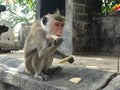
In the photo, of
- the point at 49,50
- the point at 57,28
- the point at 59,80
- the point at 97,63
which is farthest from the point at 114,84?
the point at 97,63

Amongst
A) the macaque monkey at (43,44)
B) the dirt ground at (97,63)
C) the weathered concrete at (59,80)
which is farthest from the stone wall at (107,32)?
the macaque monkey at (43,44)

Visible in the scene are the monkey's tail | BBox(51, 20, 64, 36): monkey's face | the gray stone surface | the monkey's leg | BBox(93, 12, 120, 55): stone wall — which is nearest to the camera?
the gray stone surface

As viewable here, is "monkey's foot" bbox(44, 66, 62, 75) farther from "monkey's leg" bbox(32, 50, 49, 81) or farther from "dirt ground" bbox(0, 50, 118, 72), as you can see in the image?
"dirt ground" bbox(0, 50, 118, 72)

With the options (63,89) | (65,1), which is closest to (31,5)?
(65,1)

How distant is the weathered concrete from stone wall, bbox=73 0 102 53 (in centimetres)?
377

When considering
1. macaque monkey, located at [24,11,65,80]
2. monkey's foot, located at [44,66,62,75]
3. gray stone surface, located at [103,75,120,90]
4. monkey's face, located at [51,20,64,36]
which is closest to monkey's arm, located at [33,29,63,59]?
macaque monkey, located at [24,11,65,80]

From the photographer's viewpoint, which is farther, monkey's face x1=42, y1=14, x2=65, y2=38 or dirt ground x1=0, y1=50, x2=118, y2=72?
dirt ground x1=0, y1=50, x2=118, y2=72

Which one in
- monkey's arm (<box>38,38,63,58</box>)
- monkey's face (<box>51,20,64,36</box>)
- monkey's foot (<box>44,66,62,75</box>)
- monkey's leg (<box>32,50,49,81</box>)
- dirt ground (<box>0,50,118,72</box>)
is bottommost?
dirt ground (<box>0,50,118,72</box>)

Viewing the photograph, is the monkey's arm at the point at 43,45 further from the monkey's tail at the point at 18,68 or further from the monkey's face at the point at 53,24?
→ the monkey's tail at the point at 18,68

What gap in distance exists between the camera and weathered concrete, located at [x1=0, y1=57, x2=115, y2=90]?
12.9ft

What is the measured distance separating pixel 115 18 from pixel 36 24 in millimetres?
4311

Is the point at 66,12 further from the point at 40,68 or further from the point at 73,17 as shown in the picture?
the point at 40,68

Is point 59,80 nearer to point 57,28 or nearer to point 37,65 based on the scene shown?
point 37,65

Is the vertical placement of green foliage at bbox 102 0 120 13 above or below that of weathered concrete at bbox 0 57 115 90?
above
